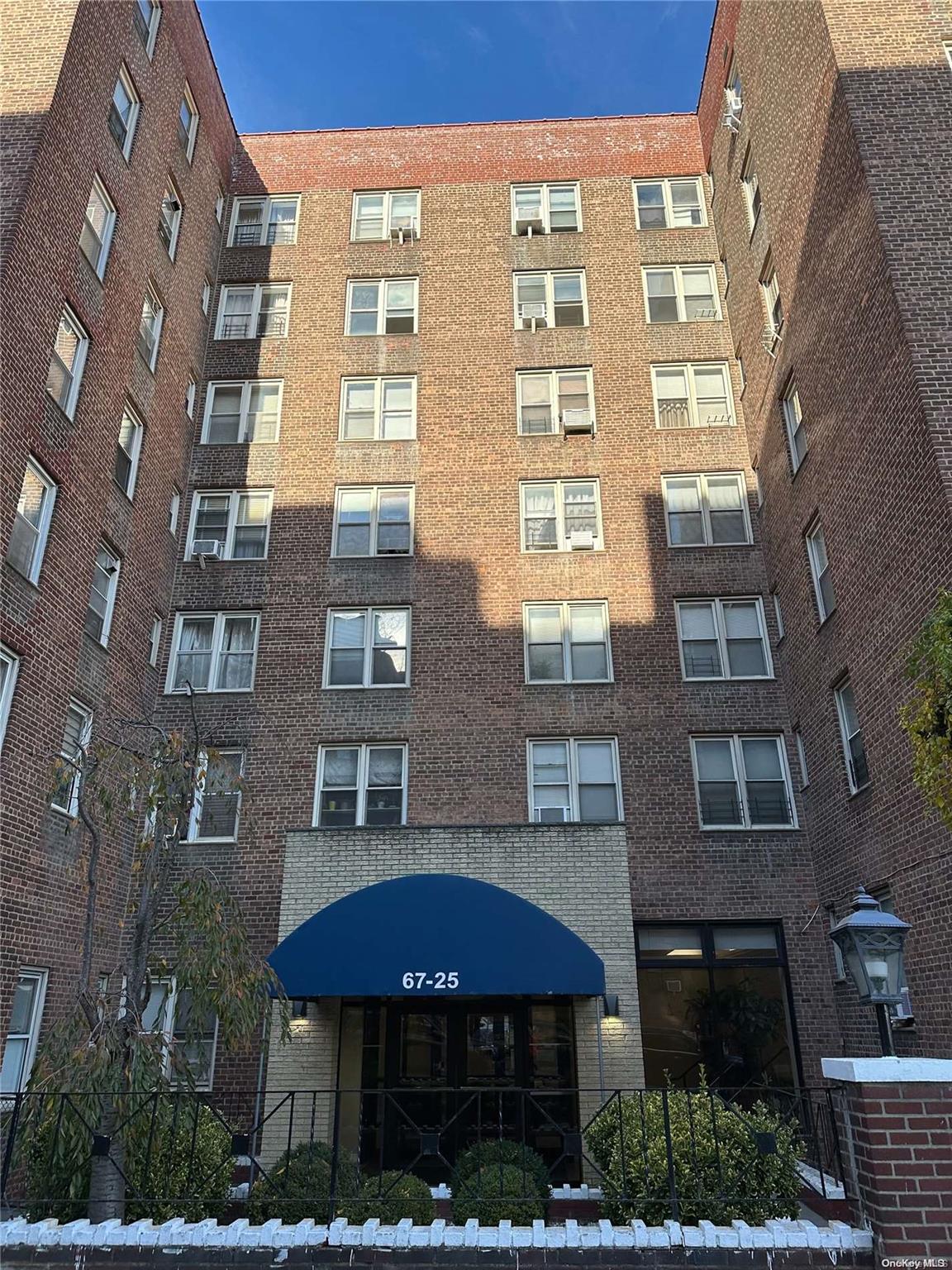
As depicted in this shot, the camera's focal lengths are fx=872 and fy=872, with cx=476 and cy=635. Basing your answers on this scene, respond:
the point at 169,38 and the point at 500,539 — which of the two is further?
the point at 169,38

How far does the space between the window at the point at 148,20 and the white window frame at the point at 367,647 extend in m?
11.8

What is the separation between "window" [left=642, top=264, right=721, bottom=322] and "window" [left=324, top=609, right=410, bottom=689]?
1000cm

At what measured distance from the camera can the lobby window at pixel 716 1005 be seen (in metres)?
14.5

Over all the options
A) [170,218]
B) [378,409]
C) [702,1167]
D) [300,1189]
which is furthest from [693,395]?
[300,1189]

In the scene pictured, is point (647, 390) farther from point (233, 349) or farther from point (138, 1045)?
point (138, 1045)

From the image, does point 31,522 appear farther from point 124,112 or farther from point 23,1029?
point 124,112

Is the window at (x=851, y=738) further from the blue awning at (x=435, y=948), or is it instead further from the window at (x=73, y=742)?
the window at (x=73, y=742)

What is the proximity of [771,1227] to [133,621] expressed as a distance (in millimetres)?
14189

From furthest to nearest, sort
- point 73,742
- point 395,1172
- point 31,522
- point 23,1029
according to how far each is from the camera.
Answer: point 73,742, point 31,522, point 23,1029, point 395,1172

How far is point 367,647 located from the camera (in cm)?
1780

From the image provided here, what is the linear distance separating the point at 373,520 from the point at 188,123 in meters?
11.3

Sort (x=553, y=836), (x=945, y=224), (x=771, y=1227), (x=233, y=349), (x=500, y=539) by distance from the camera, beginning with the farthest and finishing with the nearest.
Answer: (x=233, y=349)
(x=500, y=539)
(x=553, y=836)
(x=945, y=224)
(x=771, y=1227)

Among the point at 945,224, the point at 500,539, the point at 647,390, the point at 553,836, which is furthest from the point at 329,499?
the point at 945,224

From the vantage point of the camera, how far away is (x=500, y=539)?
1852 centimetres
